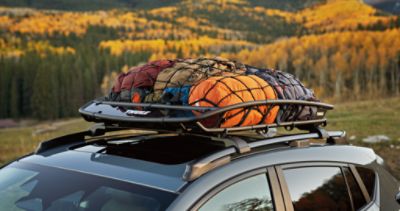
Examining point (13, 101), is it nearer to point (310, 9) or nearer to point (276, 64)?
point (276, 64)

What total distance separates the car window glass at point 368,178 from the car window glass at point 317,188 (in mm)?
216

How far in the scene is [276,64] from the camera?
7812 centimetres

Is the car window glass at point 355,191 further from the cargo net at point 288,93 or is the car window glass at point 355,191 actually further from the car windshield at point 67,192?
the car windshield at point 67,192

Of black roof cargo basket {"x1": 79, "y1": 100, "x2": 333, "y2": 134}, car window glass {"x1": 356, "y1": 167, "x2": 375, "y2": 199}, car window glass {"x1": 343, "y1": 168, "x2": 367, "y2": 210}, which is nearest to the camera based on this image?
black roof cargo basket {"x1": 79, "y1": 100, "x2": 333, "y2": 134}

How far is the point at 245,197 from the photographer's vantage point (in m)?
2.77

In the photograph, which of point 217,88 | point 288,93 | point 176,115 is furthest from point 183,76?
point 288,93

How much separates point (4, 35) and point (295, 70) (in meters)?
110

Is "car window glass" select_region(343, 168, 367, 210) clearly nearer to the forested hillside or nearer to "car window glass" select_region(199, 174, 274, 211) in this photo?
"car window glass" select_region(199, 174, 274, 211)

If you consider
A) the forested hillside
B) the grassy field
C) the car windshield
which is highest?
the car windshield

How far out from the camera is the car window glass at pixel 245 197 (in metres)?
2.64

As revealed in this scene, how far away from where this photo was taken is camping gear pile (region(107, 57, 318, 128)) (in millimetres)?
3092

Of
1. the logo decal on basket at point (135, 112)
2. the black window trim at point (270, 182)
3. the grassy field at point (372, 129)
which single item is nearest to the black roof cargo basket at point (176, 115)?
the logo decal on basket at point (135, 112)

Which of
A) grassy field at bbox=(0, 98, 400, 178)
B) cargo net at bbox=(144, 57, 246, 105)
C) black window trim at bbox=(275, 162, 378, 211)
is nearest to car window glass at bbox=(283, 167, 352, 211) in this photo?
black window trim at bbox=(275, 162, 378, 211)

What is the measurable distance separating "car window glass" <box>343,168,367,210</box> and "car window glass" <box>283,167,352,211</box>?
0.16 ft
